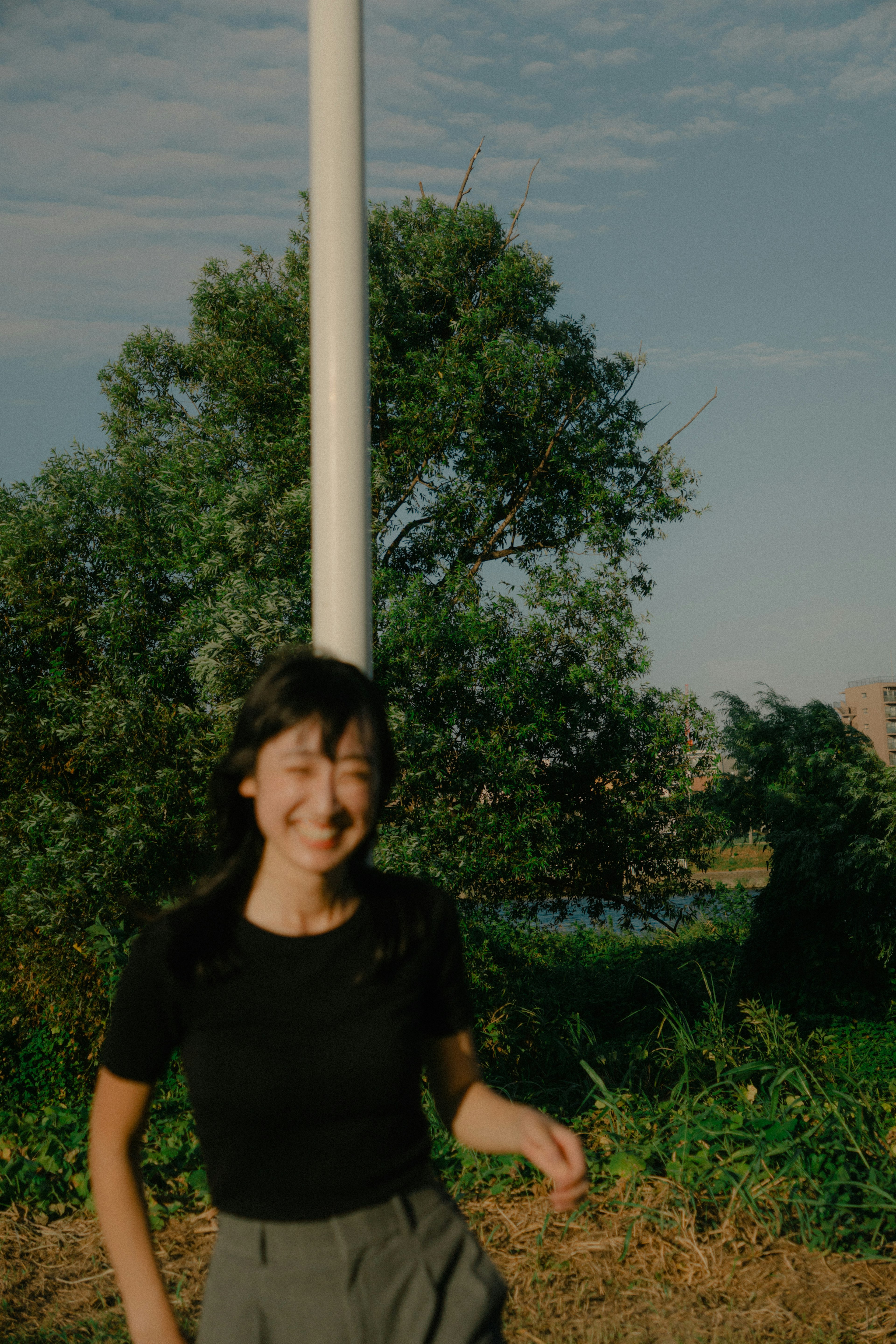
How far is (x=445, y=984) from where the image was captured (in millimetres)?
1615

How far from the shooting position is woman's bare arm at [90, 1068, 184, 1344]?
141 cm

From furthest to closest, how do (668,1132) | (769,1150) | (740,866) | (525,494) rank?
1. (740,866)
2. (525,494)
3. (668,1132)
4. (769,1150)

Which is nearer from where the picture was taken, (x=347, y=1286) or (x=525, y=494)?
(x=347, y=1286)

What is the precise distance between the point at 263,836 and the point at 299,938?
0.26 m

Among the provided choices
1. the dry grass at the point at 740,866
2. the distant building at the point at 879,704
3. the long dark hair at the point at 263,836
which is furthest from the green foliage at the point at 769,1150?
the distant building at the point at 879,704

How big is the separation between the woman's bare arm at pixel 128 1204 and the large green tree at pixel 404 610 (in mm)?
3961

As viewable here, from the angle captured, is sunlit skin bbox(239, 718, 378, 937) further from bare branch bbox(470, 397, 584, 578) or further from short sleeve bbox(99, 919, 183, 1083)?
bare branch bbox(470, 397, 584, 578)

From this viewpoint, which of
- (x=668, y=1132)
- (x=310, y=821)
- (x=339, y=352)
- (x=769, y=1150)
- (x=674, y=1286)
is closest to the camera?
(x=310, y=821)

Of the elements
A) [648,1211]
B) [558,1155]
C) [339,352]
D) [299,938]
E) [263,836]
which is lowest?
[648,1211]

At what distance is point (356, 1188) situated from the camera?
4.67 ft

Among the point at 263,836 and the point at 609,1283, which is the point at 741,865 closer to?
the point at 609,1283

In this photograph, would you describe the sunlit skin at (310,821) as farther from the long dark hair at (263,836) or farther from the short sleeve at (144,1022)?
the short sleeve at (144,1022)

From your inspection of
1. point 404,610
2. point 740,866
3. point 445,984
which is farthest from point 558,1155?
point 740,866

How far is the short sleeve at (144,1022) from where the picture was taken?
4.82 ft
